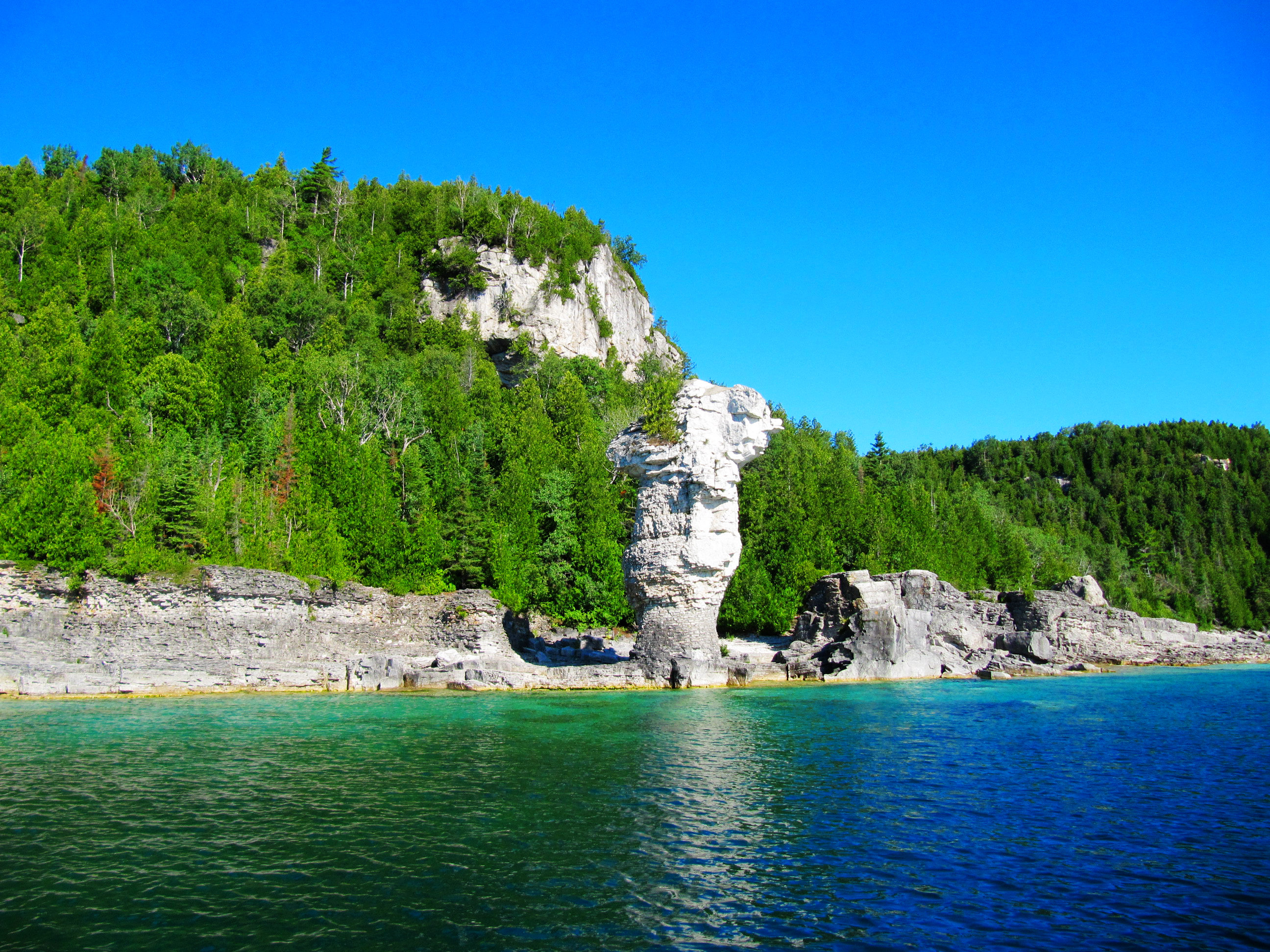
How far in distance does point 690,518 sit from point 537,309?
5498cm

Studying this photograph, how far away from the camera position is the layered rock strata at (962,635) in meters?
38.0

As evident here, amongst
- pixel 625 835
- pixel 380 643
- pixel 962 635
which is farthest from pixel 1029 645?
pixel 625 835

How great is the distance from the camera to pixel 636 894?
919cm

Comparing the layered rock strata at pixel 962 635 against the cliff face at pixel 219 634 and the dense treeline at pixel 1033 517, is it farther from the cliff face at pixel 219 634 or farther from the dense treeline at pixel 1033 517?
the cliff face at pixel 219 634

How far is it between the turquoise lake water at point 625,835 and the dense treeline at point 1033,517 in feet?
97.6

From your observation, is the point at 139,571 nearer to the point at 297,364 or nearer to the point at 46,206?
the point at 297,364

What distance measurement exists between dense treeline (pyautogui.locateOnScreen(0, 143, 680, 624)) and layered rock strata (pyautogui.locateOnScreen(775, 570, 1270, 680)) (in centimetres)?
1190

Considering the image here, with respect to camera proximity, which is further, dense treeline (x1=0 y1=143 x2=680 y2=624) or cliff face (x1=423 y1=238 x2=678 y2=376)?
cliff face (x1=423 y1=238 x2=678 y2=376)

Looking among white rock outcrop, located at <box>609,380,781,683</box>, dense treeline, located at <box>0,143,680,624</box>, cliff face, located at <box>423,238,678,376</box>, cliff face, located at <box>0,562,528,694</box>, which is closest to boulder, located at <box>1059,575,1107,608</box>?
dense treeline, located at <box>0,143,680,624</box>

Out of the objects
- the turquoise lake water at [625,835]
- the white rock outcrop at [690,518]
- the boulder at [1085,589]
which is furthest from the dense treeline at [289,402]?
the boulder at [1085,589]

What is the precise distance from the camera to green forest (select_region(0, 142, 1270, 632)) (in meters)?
39.4

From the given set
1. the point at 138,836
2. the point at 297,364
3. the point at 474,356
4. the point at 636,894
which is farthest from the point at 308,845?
the point at 474,356

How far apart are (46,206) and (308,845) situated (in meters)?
87.8

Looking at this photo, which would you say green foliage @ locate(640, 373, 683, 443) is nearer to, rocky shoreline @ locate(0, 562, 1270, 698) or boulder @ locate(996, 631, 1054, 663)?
rocky shoreline @ locate(0, 562, 1270, 698)
